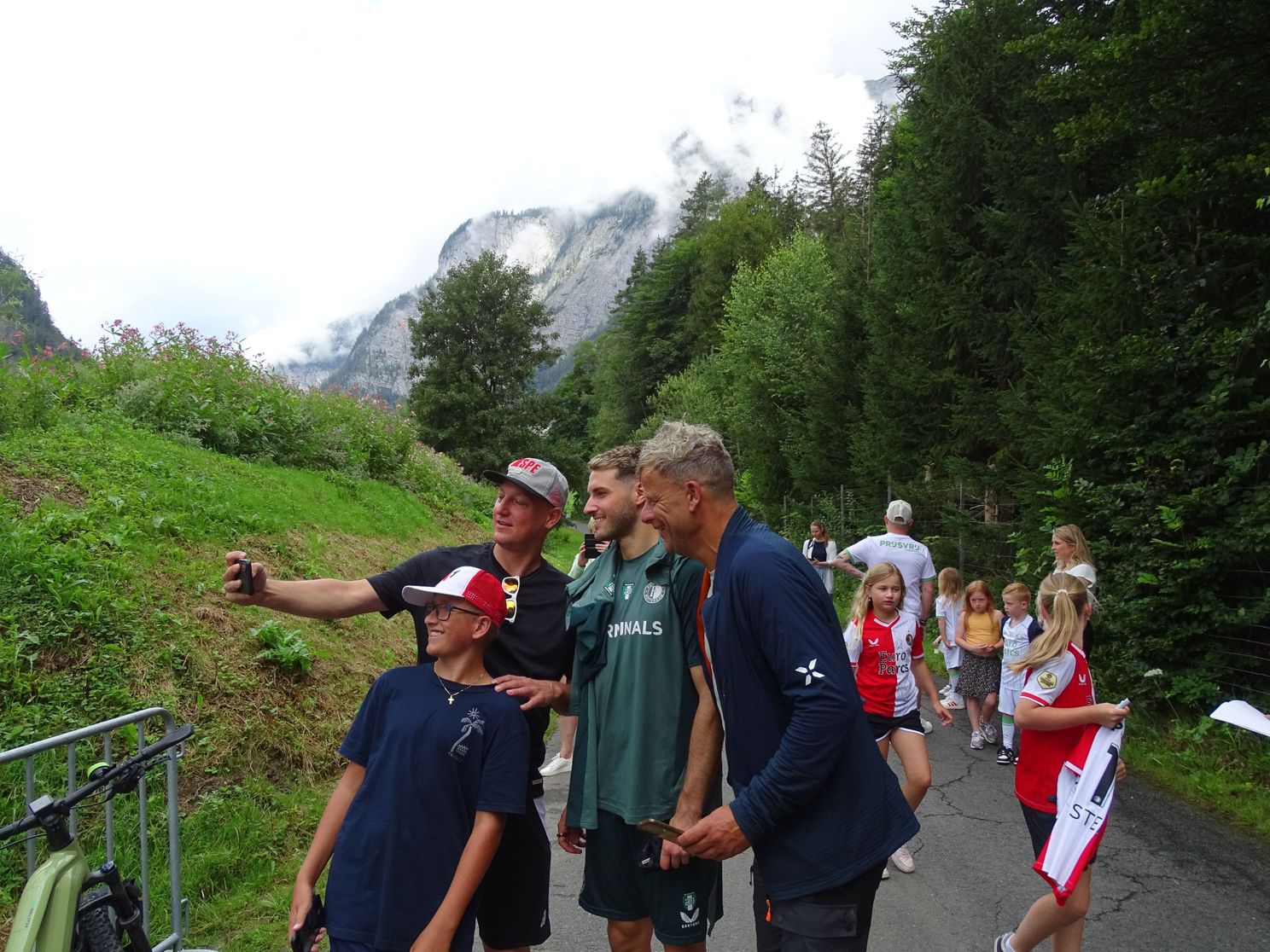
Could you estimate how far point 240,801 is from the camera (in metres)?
5.09

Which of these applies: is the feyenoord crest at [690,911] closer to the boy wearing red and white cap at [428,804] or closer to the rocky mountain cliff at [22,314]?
the boy wearing red and white cap at [428,804]

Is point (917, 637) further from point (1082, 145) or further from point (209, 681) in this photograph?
point (1082, 145)

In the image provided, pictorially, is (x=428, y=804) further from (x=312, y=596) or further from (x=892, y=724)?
(x=892, y=724)

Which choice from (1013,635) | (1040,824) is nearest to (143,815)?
(1040,824)

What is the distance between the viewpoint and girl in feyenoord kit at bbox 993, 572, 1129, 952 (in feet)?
11.8

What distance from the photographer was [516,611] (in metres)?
3.23

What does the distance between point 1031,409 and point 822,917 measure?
992 centimetres

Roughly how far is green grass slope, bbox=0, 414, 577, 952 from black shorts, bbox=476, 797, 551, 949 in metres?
1.81

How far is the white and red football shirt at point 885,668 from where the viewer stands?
520 cm

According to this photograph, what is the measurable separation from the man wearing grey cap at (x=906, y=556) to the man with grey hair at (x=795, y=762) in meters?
5.33

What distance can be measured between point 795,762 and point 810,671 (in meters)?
0.24

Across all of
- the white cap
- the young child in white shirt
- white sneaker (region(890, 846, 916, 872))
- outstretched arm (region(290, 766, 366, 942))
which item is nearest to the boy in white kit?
the white cap

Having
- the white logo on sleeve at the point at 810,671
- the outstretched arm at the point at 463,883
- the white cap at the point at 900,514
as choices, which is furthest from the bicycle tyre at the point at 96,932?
the white cap at the point at 900,514

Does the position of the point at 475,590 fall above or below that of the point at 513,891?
above
